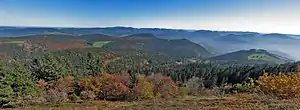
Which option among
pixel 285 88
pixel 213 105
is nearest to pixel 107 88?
pixel 285 88

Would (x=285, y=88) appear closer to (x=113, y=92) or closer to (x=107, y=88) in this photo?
(x=113, y=92)

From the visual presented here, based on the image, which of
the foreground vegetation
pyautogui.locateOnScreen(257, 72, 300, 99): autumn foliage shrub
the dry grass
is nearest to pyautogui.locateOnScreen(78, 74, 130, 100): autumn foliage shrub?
Result: the foreground vegetation

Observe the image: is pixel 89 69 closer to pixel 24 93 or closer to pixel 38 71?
pixel 38 71

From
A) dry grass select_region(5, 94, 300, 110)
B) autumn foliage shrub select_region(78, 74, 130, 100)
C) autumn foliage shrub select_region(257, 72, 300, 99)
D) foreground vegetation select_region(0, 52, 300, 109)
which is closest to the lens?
dry grass select_region(5, 94, 300, 110)

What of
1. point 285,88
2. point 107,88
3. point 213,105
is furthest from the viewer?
point 107,88

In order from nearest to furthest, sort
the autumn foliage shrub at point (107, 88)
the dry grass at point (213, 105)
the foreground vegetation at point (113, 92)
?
the dry grass at point (213, 105) < the foreground vegetation at point (113, 92) < the autumn foliage shrub at point (107, 88)

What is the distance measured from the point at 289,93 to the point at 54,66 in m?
50.3

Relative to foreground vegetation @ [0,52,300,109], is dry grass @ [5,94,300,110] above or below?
above

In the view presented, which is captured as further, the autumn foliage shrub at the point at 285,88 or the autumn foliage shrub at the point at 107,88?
the autumn foliage shrub at the point at 107,88

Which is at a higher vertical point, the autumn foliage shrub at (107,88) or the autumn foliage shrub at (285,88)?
the autumn foliage shrub at (285,88)

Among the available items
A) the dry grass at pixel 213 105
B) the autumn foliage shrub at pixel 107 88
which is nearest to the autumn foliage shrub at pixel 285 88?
the dry grass at pixel 213 105

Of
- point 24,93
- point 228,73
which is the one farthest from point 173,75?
point 24,93

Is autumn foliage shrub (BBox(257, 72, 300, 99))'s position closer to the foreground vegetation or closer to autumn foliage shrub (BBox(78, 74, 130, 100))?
the foreground vegetation

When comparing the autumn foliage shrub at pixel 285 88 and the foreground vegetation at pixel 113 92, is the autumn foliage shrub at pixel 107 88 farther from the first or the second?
the autumn foliage shrub at pixel 285 88
